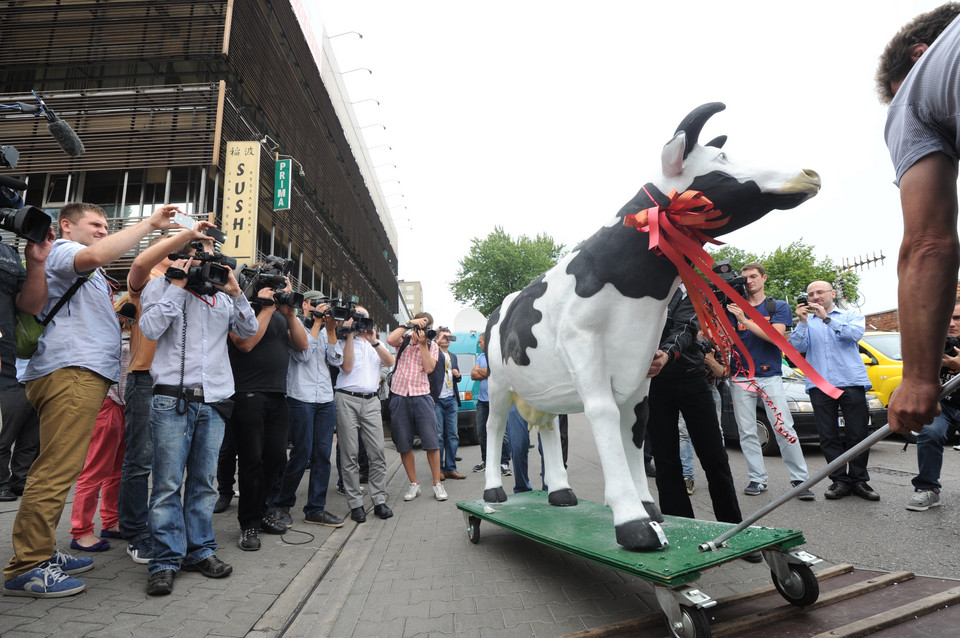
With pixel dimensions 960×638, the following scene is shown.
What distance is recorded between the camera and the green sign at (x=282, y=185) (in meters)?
17.0

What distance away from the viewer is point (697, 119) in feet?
8.42

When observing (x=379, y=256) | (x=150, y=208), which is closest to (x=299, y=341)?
(x=150, y=208)

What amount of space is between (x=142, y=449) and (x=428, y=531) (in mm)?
2384

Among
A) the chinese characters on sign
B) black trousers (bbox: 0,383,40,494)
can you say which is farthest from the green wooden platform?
the chinese characters on sign

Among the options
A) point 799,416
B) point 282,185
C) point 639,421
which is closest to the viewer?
point 639,421

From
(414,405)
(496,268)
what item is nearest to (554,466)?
(414,405)

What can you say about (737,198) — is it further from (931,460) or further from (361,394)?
(361,394)

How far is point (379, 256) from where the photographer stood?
39.6 m

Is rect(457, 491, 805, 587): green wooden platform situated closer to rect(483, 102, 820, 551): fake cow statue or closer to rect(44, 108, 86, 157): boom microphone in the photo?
rect(483, 102, 820, 551): fake cow statue

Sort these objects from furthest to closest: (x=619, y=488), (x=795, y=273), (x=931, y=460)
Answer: (x=795, y=273), (x=931, y=460), (x=619, y=488)

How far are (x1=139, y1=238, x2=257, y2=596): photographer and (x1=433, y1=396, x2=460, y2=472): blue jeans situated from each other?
13.5 ft

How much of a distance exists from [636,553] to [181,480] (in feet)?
8.97

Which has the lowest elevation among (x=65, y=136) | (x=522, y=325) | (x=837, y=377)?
(x=837, y=377)

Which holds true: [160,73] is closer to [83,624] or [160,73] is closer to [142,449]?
[142,449]
